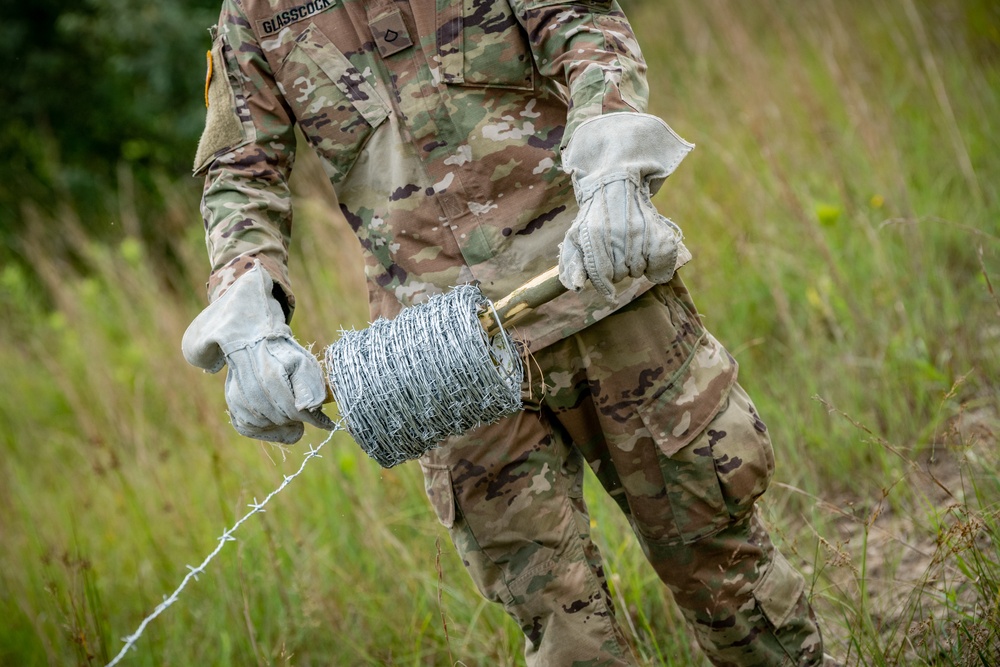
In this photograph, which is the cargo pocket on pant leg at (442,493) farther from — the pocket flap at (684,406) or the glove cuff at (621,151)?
the glove cuff at (621,151)

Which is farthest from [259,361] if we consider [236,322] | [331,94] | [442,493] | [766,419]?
[766,419]

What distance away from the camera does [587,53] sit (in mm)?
1787

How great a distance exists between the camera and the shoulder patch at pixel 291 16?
1968mm

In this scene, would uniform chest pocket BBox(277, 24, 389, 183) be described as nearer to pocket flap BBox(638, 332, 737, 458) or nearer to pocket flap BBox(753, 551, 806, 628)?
pocket flap BBox(638, 332, 737, 458)

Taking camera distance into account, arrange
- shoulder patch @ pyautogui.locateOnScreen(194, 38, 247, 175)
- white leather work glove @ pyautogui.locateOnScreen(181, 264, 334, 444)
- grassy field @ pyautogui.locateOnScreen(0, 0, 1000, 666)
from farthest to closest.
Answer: grassy field @ pyautogui.locateOnScreen(0, 0, 1000, 666), shoulder patch @ pyautogui.locateOnScreen(194, 38, 247, 175), white leather work glove @ pyautogui.locateOnScreen(181, 264, 334, 444)

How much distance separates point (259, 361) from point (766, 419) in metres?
2.25

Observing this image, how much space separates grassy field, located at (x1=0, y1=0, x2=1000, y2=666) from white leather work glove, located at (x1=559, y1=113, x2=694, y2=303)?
789 mm

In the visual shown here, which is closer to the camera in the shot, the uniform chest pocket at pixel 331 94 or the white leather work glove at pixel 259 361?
the white leather work glove at pixel 259 361

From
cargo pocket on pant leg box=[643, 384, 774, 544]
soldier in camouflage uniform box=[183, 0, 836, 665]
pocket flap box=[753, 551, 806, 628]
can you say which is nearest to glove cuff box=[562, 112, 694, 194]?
soldier in camouflage uniform box=[183, 0, 836, 665]

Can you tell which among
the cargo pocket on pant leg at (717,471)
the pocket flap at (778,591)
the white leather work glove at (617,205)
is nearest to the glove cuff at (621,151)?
the white leather work glove at (617,205)

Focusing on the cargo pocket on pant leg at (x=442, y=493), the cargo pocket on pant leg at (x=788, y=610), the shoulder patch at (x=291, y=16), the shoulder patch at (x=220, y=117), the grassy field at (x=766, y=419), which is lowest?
the grassy field at (x=766, y=419)

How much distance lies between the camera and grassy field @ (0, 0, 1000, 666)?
2.59m

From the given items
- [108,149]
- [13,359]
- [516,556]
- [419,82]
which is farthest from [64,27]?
[516,556]

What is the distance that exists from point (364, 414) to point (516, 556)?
1.79 feet
